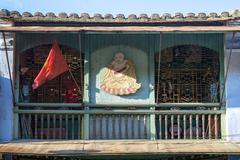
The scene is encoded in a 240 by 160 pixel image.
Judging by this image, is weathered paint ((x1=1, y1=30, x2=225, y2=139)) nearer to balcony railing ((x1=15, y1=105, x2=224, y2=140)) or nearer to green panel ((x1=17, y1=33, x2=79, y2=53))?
green panel ((x1=17, y1=33, x2=79, y2=53))

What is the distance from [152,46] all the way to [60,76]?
215cm

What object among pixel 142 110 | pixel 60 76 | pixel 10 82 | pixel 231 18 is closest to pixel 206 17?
pixel 231 18

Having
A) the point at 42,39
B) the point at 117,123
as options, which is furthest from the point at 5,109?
the point at 117,123

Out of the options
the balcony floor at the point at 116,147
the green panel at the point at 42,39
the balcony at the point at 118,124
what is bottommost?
the balcony floor at the point at 116,147

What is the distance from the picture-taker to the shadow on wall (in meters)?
10.7

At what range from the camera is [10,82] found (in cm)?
1072

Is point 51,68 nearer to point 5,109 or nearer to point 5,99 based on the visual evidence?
point 5,99

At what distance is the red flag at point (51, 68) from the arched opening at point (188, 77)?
2.14 metres

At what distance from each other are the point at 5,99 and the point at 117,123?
2.44 m

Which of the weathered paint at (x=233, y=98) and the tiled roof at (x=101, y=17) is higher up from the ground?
the tiled roof at (x=101, y=17)

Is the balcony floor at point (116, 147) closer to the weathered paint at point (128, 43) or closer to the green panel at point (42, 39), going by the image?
the weathered paint at point (128, 43)

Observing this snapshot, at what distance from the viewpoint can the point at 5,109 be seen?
35.2 feet

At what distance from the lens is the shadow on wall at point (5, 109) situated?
35.1ft

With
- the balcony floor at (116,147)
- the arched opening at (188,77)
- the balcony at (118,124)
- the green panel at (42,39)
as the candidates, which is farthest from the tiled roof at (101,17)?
the balcony floor at (116,147)
